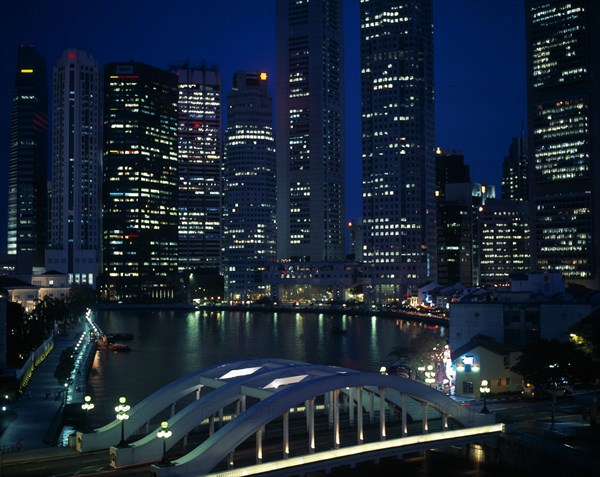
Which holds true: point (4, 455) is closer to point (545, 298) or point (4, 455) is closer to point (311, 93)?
point (545, 298)

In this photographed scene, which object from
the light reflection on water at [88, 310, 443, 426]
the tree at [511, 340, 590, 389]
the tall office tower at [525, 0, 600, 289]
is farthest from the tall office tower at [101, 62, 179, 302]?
the tree at [511, 340, 590, 389]

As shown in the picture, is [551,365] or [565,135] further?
[565,135]

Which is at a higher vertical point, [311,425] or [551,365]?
[551,365]

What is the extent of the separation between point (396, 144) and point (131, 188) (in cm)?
6950

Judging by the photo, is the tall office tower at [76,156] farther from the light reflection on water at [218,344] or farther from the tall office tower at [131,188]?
the light reflection on water at [218,344]

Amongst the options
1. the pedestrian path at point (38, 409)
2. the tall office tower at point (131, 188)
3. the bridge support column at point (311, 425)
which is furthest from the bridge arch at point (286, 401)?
the tall office tower at point (131, 188)

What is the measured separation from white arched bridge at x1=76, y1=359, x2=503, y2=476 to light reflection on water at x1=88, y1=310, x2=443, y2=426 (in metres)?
12.4

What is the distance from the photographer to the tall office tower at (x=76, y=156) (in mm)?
190500

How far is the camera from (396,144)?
16525 centimetres

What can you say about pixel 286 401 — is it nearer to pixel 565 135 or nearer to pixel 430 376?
pixel 430 376

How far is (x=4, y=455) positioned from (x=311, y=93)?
175389mm

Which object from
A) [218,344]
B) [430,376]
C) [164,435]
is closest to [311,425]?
[164,435]

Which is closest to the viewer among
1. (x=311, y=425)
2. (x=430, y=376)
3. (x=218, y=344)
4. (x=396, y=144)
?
(x=311, y=425)

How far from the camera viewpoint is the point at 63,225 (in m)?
190
